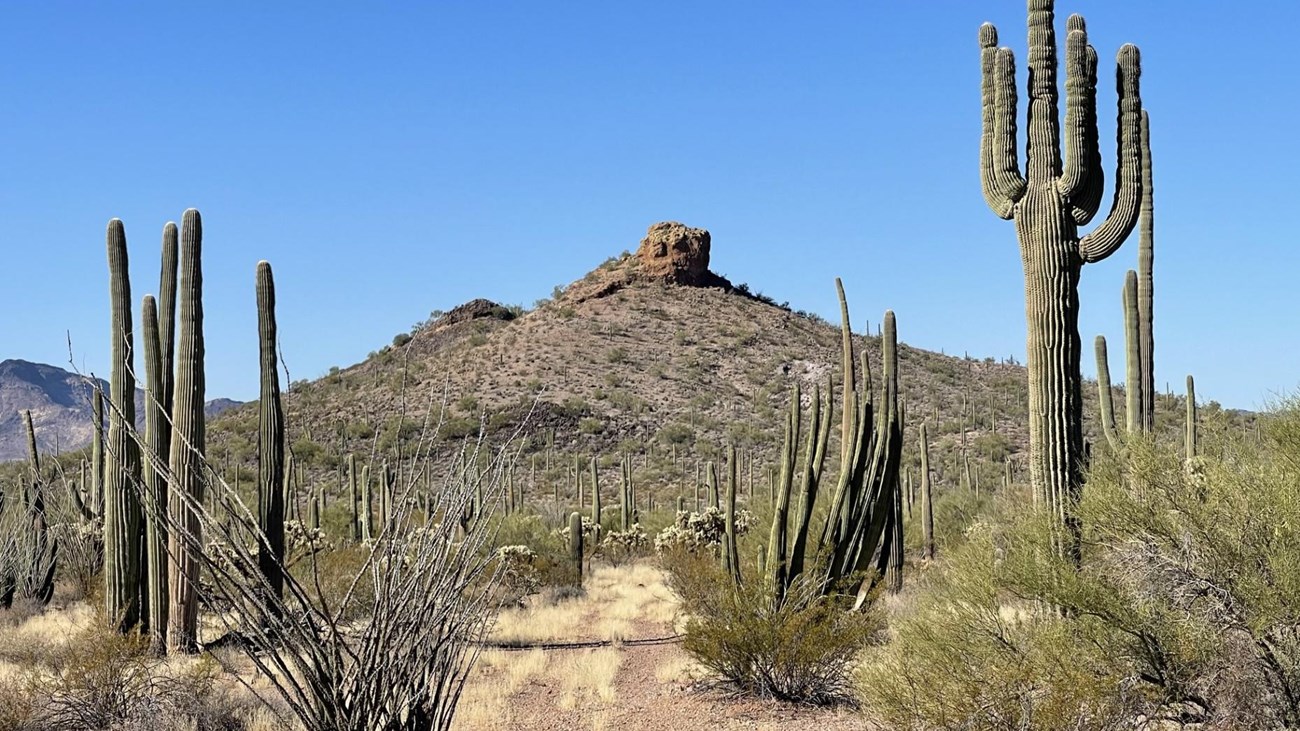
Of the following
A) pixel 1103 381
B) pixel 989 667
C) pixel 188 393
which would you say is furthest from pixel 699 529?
pixel 989 667

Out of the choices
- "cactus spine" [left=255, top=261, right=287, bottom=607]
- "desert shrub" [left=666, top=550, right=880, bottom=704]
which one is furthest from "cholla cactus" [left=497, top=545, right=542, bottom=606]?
"desert shrub" [left=666, top=550, right=880, bottom=704]

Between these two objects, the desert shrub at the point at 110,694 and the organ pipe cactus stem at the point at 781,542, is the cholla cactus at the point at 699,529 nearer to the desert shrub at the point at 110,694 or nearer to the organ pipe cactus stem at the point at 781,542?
the organ pipe cactus stem at the point at 781,542

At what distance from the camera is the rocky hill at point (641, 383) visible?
43.1 m

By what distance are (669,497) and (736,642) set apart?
2771cm

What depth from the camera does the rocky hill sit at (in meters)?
43.1

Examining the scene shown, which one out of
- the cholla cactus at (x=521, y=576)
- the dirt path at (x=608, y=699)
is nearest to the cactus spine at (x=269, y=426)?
the dirt path at (x=608, y=699)

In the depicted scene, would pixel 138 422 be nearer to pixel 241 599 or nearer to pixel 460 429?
pixel 241 599

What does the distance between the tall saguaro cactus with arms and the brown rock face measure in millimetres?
53961

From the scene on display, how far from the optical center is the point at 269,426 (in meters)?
12.0

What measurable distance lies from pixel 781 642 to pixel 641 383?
4225 cm

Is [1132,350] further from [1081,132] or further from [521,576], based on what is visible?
[521,576]

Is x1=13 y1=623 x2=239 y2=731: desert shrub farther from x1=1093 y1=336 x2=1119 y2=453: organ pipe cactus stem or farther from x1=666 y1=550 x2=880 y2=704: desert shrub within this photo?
x1=1093 y1=336 x2=1119 y2=453: organ pipe cactus stem

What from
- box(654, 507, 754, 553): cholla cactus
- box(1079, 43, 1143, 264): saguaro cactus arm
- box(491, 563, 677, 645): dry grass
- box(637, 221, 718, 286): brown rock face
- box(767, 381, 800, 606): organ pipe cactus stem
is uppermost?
box(637, 221, 718, 286): brown rock face

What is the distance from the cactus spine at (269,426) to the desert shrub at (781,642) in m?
4.08
